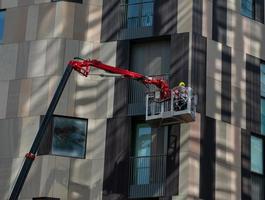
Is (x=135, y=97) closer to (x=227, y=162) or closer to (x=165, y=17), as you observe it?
(x=165, y=17)

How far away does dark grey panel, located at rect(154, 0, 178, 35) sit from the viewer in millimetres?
42562

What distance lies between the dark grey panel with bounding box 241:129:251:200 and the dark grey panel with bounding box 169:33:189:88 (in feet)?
16.6

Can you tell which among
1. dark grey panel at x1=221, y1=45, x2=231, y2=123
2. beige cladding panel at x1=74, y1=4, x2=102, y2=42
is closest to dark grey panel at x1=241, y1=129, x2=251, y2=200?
dark grey panel at x1=221, y1=45, x2=231, y2=123

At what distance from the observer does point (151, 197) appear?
39.8 m

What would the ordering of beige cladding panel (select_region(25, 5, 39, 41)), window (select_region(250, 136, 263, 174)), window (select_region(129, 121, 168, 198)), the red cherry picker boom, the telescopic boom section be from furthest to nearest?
beige cladding panel (select_region(25, 5, 39, 41)) → window (select_region(250, 136, 263, 174)) → window (select_region(129, 121, 168, 198)) → the telescopic boom section → the red cherry picker boom

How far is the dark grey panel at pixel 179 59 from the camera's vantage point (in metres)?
41.3

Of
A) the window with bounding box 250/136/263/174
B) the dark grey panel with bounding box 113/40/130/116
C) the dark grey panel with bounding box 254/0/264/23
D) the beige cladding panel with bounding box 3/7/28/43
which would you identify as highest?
the dark grey panel with bounding box 254/0/264/23

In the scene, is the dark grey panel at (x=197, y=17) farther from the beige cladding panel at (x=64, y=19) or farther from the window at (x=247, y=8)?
the beige cladding panel at (x=64, y=19)

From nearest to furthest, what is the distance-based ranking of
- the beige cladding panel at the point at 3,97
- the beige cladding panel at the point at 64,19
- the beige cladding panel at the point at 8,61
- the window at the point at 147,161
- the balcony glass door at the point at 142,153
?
the window at the point at 147,161 → the balcony glass door at the point at 142,153 → the beige cladding panel at the point at 3,97 → the beige cladding panel at the point at 64,19 → the beige cladding panel at the point at 8,61

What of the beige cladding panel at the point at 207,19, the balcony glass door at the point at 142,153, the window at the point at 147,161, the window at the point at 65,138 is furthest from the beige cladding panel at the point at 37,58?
the beige cladding panel at the point at 207,19

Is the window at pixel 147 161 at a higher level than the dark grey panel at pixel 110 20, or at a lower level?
lower

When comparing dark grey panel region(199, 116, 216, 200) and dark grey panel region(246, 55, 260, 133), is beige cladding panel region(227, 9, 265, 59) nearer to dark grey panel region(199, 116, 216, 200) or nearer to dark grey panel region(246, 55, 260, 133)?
dark grey panel region(246, 55, 260, 133)

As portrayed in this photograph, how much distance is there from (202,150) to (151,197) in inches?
151

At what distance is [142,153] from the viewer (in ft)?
136
